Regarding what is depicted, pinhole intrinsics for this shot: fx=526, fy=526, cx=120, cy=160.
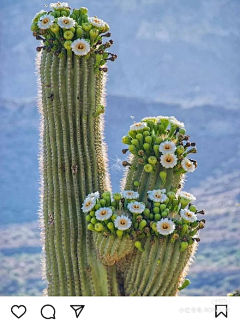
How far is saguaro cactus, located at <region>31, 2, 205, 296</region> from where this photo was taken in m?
2.21

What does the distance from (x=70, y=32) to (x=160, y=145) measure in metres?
→ 0.65

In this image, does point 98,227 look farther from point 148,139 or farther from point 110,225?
point 148,139

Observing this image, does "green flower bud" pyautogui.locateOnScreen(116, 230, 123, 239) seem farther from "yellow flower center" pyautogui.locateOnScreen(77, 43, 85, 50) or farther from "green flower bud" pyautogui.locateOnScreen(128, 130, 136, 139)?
"yellow flower center" pyautogui.locateOnScreen(77, 43, 85, 50)

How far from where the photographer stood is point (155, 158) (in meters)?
2.29

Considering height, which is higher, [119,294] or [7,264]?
[7,264]

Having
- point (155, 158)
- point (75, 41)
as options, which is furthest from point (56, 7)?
point (155, 158)

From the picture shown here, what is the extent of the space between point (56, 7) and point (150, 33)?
4.05m

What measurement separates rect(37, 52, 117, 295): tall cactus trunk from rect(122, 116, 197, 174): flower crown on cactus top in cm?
22

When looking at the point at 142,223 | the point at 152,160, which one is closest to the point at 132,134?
the point at 152,160

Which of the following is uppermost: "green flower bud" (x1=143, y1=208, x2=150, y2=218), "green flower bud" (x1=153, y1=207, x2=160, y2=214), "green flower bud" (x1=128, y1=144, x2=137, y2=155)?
"green flower bud" (x1=128, y1=144, x2=137, y2=155)

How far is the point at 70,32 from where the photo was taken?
2.35m
